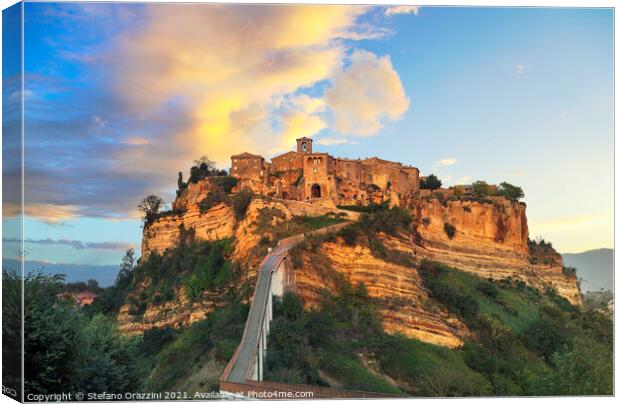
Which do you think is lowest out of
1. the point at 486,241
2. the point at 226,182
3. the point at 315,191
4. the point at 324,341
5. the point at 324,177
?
the point at 324,341

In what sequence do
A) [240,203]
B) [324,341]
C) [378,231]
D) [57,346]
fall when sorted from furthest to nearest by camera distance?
[240,203] → [378,231] → [324,341] → [57,346]

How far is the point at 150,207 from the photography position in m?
30.1

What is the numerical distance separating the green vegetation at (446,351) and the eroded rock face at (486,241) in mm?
4050

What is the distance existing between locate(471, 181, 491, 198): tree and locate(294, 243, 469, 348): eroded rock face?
11710mm

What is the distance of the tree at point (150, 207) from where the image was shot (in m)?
28.1

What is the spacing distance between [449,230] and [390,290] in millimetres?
10160

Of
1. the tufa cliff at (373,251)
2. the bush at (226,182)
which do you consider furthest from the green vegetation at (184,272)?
the bush at (226,182)

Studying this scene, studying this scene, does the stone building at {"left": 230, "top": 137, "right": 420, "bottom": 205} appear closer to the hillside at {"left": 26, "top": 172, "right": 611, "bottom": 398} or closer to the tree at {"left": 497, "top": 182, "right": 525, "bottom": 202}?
the hillside at {"left": 26, "top": 172, "right": 611, "bottom": 398}

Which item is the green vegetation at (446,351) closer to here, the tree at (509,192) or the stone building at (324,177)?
the stone building at (324,177)

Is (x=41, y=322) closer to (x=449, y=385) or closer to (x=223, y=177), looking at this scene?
(x=449, y=385)

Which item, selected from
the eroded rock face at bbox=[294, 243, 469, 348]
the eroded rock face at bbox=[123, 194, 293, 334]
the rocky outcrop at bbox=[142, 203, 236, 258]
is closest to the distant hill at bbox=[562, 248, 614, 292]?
the eroded rock face at bbox=[294, 243, 469, 348]

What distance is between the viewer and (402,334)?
75.5ft

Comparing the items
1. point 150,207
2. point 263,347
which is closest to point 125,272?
point 150,207

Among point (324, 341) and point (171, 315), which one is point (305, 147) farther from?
point (324, 341)
